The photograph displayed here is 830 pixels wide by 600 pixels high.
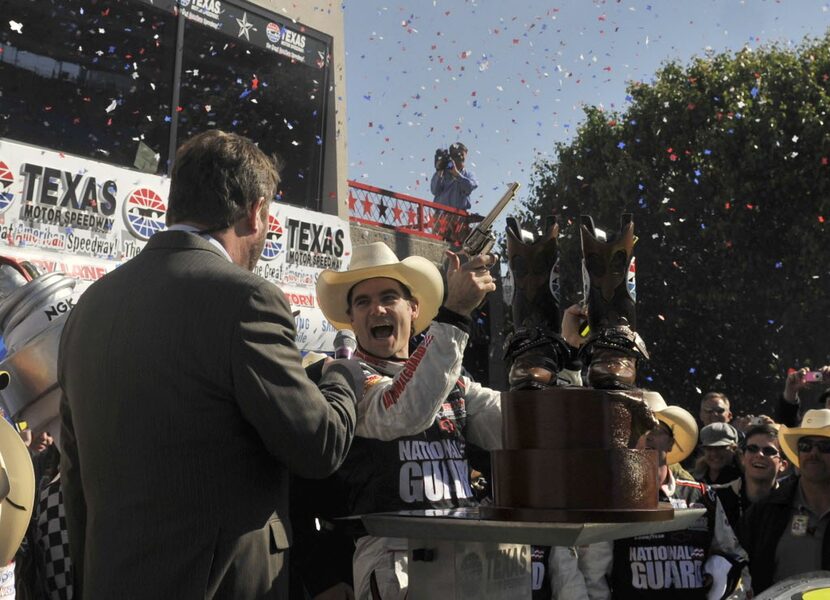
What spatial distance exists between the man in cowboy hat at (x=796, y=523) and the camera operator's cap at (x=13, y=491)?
352 centimetres

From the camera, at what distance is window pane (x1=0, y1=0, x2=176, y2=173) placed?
10562 millimetres

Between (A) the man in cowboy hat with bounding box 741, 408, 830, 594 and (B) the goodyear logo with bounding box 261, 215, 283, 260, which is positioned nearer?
(A) the man in cowboy hat with bounding box 741, 408, 830, 594

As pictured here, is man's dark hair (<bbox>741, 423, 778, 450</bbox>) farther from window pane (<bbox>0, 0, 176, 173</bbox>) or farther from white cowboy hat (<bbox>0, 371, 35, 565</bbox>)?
window pane (<bbox>0, 0, 176, 173</bbox>)

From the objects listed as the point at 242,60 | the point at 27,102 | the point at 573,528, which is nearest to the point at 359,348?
the point at 573,528

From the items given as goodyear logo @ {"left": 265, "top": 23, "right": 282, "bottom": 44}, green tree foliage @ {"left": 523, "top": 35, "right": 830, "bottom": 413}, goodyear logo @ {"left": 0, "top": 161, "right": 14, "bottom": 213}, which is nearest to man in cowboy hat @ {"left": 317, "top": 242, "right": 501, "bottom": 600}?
goodyear logo @ {"left": 0, "top": 161, "right": 14, "bottom": 213}

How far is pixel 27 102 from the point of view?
35.1 ft

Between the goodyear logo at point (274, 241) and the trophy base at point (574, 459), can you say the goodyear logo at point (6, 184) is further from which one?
the trophy base at point (574, 459)

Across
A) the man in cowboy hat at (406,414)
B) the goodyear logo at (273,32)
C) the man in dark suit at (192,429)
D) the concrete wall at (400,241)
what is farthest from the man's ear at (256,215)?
the concrete wall at (400,241)

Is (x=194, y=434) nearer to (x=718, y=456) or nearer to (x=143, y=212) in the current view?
(x=718, y=456)

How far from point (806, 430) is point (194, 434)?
4.13 metres

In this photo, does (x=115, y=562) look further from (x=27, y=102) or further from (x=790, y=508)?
(x=27, y=102)

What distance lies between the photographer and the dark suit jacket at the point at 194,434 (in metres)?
2.00

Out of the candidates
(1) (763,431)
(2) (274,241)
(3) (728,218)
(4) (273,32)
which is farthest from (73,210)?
(3) (728,218)

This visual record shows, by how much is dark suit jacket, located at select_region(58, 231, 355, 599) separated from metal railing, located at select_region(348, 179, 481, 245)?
12119 mm
